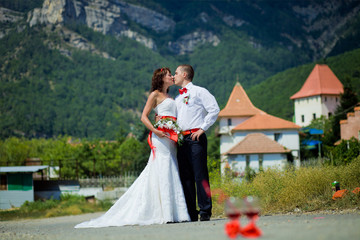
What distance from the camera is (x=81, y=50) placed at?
19500 centimetres

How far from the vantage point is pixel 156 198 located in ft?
25.6

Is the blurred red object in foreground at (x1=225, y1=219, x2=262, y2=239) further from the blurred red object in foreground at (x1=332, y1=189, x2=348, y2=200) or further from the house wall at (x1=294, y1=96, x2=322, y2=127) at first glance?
the house wall at (x1=294, y1=96, x2=322, y2=127)

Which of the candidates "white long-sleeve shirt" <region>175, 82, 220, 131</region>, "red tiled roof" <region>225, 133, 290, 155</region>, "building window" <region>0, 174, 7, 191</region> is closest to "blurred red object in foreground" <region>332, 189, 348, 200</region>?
"white long-sleeve shirt" <region>175, 82, 220, 131</region>

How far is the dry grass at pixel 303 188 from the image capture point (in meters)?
8.96

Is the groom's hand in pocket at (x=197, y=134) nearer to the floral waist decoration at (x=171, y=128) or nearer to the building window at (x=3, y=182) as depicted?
the floral waist decoration at (x=171, y=128)

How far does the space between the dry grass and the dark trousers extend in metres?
1.76

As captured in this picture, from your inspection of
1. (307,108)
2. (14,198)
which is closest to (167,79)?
(14,198)

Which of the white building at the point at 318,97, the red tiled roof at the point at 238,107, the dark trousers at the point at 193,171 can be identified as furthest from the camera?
the white building at the point at 318,97

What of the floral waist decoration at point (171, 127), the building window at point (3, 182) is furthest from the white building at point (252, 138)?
the floral waist decoration at point (171, 127)

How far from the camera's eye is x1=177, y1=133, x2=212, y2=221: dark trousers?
793cm

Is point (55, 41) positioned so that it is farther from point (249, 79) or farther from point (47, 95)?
point (249, 79)

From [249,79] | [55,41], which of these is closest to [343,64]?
[249,79]

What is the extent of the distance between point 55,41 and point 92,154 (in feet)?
442

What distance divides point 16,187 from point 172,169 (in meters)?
27.3
